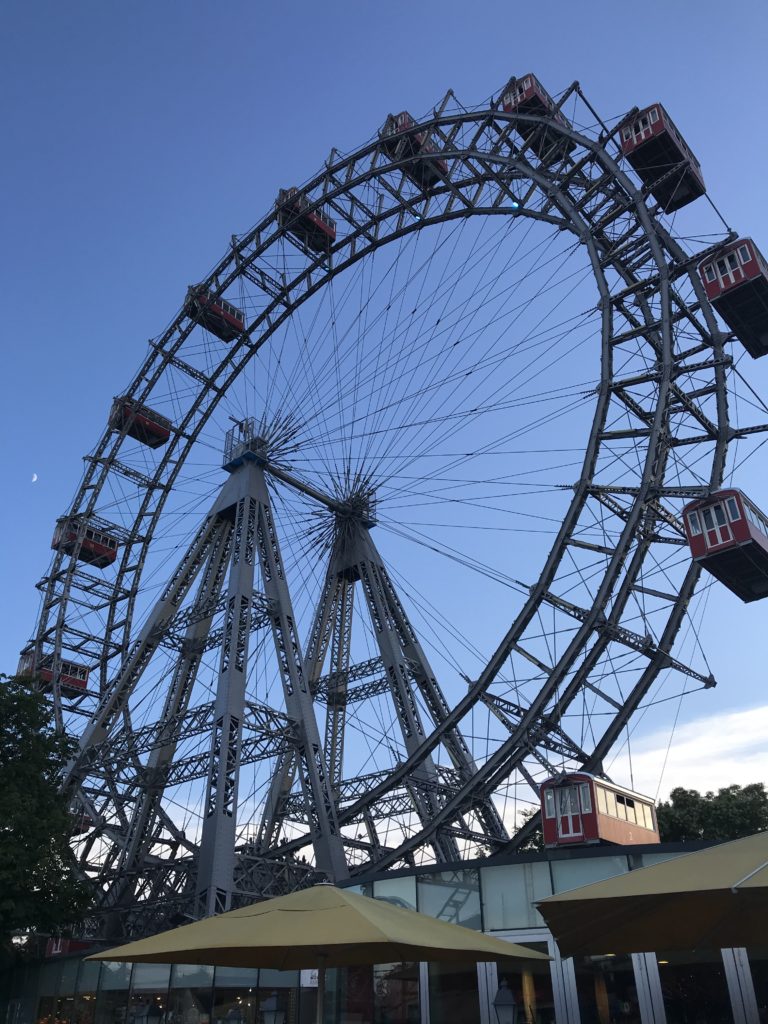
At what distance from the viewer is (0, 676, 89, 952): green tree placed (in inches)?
703

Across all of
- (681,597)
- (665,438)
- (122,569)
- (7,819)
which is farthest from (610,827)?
(122,569)

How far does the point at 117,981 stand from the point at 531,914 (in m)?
8.33

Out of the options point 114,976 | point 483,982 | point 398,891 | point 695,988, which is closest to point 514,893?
point 483,982

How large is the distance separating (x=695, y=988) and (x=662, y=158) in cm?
2010

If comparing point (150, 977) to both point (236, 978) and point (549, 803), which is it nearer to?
point (236, 978)

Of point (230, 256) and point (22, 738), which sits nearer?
point (22, 738)

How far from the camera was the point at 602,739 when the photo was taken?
19250 millimetres

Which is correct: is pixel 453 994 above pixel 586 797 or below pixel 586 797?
below

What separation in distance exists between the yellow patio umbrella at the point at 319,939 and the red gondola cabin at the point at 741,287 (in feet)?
54.5

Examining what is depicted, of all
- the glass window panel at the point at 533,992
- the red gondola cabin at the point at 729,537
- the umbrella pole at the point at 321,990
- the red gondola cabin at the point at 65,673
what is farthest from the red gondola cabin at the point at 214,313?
the umbrella pole at the point at 321,990

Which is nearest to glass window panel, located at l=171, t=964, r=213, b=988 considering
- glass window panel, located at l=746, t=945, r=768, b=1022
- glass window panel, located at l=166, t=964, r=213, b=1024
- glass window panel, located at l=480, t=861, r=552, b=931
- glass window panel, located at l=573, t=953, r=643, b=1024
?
glass window panel, located at l=166, t=964, r=213, b=1024

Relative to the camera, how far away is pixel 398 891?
14078mm

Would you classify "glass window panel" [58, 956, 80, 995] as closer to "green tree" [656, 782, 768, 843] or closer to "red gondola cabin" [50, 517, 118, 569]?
"red gondola cabin" [50, 517, 118, 569]

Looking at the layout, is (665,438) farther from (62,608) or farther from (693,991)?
(62,608)
